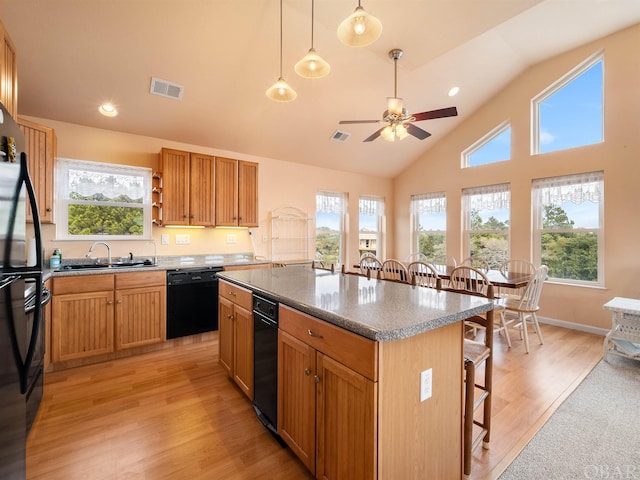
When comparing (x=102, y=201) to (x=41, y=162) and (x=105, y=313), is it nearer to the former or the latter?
(x=41, y=162)

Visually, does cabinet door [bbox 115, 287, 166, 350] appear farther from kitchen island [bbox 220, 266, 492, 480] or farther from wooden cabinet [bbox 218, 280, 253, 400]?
kitchen island [bbox 220, 266, 492, 480]

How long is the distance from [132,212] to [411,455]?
3.85 meters

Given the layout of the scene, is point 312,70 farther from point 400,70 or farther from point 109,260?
point 109,260

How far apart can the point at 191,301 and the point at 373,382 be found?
9.27ft

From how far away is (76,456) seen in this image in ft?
5.59

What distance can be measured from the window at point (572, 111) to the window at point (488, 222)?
82 centimetres

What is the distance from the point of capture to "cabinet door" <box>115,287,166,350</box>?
298 centimetres

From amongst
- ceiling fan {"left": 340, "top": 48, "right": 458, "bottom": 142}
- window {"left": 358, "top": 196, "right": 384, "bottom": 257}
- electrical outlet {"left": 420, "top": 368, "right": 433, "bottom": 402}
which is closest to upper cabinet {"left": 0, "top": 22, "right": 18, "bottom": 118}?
ceiling fan {"left": 340, "top": 48, "right": 458, "bottom": 142}

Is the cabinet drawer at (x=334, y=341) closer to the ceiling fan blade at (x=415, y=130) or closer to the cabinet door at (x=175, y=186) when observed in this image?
the ceiling fan blade at (x=415, y=130)

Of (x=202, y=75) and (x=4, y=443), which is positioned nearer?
(x=4, y=443)

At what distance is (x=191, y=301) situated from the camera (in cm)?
337

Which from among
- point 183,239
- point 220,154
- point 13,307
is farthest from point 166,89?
point 13,307

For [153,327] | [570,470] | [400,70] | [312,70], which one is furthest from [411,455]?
[400,70]

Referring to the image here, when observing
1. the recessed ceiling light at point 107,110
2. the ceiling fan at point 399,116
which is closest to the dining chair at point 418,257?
the ceiling fan at point 399,116
